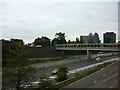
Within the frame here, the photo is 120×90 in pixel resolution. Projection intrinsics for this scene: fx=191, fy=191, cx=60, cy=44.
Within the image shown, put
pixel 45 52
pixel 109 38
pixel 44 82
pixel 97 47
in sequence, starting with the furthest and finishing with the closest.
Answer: pixel 109 38 → pixel 45 52 → pixel 97 47 → pixel 44 82

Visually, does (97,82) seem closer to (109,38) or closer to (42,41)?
(42,41)

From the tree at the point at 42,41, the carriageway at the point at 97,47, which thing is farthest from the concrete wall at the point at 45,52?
the tree at the point at 42,41

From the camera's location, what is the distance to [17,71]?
60.4 feet

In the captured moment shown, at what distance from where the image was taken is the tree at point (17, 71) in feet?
59.5

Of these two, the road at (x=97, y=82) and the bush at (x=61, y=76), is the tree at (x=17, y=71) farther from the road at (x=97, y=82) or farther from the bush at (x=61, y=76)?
the bush at (x=61, y=76)

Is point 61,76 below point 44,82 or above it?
below

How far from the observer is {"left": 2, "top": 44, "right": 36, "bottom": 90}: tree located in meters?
18.1

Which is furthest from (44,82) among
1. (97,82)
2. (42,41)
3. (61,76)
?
(42,41)

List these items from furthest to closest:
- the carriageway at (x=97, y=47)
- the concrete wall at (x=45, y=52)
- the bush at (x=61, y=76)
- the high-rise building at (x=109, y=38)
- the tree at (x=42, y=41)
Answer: the high-rise building at (x=109, y=38), the tree at (x=42, y=41), the concrete wall at (x=45, y=52), the carriageway at (x=97, y=47), the bush at (x=61, y=76)

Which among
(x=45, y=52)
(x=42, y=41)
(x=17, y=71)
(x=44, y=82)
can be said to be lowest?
(x=44, y=82)

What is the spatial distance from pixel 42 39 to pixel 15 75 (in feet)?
331

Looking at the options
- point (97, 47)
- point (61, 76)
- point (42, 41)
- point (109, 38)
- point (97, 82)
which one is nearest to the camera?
point (97, 82)

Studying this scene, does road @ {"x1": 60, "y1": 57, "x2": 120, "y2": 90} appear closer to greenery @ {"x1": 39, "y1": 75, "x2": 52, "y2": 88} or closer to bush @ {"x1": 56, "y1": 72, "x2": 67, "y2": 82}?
bush @ {"x1": 56, "y1": 72, "x2": 67, "y2": 82}

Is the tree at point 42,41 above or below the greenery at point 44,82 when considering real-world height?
above
